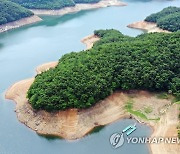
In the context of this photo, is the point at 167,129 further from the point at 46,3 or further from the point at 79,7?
the point at 79,7

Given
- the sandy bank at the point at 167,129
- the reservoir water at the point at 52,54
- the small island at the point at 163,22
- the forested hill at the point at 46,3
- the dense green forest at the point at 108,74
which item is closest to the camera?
the sandy bank at the point at 167,129

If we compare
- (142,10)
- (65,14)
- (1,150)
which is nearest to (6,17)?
(65,14)

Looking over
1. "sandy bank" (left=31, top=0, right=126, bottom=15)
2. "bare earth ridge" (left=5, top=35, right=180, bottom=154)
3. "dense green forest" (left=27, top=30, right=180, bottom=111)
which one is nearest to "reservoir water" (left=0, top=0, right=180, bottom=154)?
"bare earth ridge" (left=5, top=35, right=180, bottom=154)

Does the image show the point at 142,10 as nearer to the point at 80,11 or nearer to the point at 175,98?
the point at 80,11

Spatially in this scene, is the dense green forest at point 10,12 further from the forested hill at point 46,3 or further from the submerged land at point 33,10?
the forested hill at point 46,3

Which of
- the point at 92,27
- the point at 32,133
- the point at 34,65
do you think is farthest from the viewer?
the point at 92,27

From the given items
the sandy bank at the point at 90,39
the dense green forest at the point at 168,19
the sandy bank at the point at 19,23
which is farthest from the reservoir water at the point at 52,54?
the dense green forest at the point at 168,19

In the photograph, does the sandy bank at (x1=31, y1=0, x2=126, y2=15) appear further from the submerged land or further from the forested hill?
the forested hill
